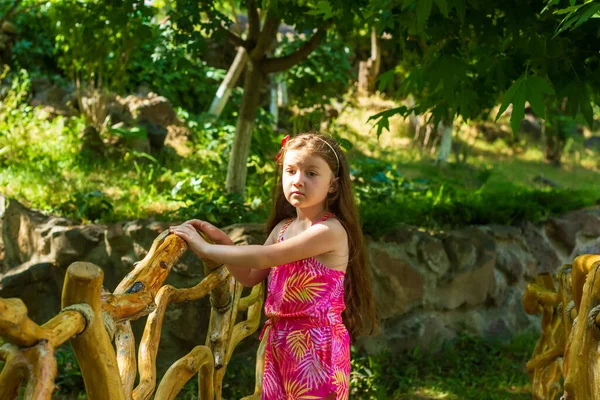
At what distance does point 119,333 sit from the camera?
6.81ft

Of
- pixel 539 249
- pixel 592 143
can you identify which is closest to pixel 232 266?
pixel 539 249

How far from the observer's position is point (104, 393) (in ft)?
5.27

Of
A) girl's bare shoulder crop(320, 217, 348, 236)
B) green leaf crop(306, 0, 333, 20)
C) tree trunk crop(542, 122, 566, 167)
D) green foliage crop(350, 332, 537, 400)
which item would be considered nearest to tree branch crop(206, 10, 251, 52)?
green leaf crop(306, 0, 333, 20)

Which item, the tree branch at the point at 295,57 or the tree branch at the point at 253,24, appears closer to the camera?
the tree branch at the point at 295,57

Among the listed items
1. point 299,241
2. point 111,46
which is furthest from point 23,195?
point 299,241

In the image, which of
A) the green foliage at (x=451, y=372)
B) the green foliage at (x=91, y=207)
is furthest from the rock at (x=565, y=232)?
the green foliage at (x=91, y=207)

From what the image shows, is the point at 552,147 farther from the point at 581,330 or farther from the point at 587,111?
the point at 581,330

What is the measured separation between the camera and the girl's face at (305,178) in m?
2.27

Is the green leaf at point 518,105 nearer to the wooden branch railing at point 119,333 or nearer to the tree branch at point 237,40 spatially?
the wooden branch railing at point 119,333

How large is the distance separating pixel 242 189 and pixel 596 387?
3619 mm

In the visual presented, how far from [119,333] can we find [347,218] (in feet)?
2.48

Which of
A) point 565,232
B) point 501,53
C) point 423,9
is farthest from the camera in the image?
point 565,232

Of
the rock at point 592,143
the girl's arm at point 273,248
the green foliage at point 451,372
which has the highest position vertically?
the girl's arm at point 273,248

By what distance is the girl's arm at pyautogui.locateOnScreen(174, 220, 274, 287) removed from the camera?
7.67ft
